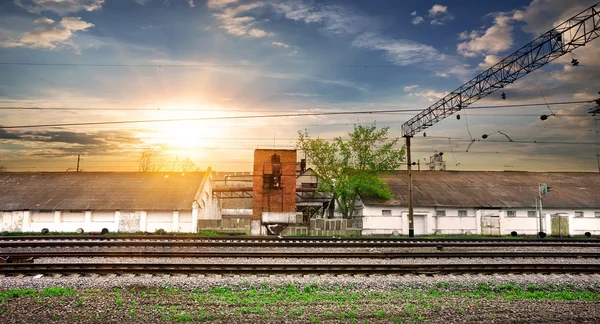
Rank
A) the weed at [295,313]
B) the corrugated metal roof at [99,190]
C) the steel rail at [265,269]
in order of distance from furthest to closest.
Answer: the corrugated metal roof at [99,190]
the steel rail at [265,269]
the weed at [295,313]

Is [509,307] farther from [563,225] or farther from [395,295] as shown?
[563,225]

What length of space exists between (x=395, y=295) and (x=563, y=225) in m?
33.7

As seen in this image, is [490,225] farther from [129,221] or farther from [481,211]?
[129,221]

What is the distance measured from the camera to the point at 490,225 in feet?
132

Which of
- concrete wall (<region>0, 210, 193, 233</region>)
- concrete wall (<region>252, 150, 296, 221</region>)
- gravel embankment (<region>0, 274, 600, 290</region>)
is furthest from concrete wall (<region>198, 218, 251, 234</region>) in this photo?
gravel embankment (<region>0, 274, 600, 290</region>)

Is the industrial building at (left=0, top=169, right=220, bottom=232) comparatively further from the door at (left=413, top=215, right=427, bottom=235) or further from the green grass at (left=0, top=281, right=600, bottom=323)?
the green grass at (left=0, top=281, right=600, bottom=323)

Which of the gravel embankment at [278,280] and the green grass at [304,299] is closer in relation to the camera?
the green grass at [304,299]

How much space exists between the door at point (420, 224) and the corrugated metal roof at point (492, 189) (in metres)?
1.25

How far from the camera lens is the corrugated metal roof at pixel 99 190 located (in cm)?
3906

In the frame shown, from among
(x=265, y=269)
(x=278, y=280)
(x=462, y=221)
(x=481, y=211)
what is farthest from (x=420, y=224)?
(x=278, y=280)

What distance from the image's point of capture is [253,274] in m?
15.9

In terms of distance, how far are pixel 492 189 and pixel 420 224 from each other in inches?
399

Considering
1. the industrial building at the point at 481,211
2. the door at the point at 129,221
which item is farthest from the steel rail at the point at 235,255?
the door at the point at 129,221

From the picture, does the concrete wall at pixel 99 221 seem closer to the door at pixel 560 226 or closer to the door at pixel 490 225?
the door at pixel 490 225
